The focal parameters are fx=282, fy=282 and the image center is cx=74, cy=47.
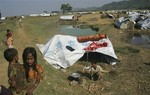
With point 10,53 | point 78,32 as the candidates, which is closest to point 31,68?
point 10,53

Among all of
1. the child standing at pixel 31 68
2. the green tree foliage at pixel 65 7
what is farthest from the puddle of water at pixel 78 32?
the green tree foliage at pixel 65 7

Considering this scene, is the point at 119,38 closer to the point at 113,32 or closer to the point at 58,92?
the point at 113,32

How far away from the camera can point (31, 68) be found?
5770mm

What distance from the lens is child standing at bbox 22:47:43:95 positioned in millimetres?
5539

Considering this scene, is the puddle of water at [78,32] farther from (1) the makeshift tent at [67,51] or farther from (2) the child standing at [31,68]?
(2) the child standing at [31,68]

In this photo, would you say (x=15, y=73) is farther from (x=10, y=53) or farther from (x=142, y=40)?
(x=142, y=40)

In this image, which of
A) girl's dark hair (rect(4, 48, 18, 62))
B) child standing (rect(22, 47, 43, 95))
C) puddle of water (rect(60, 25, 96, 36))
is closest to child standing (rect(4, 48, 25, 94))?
girl's dark hair (rect(4, 48, 18, 62))

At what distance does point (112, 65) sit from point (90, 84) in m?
3.10

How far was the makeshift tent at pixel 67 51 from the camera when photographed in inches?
544

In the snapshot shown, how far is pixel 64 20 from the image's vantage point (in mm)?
45844

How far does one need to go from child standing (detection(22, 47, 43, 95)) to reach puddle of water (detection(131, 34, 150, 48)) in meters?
15.0

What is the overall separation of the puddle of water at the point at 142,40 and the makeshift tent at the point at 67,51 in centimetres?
650

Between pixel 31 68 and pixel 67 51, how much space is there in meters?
8.37

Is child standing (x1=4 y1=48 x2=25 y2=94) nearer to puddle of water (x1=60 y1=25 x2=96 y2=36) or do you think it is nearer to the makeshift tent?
the makeshift tent
